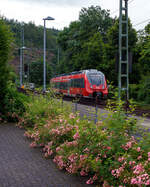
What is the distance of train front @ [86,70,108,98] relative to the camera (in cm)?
2830

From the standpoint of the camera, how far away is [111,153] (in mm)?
6250

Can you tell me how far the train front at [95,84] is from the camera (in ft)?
92.8

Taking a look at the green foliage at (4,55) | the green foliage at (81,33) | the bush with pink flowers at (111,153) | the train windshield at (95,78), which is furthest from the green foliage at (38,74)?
the bush with pink flowers at (111,153)

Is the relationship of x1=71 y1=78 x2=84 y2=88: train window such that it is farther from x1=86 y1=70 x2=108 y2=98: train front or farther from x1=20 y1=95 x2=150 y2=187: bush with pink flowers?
x1=20 y1=95 x2=150 y2=187: bush with pink flowers

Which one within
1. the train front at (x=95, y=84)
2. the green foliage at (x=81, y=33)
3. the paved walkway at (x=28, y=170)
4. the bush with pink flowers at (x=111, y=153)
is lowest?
the paved walkway at (x=28, y=170)

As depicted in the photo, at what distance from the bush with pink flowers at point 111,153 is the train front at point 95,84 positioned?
2026 cm

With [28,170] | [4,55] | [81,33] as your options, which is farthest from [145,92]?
[81,33]

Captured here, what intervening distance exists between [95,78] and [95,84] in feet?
1.73

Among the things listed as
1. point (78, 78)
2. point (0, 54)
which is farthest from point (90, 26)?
point (0, 54)

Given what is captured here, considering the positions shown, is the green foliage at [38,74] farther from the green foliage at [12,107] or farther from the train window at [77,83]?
the green foliage at [12,107]

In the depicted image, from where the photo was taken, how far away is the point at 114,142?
635cm

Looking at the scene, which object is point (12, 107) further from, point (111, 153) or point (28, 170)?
point (111, 153)

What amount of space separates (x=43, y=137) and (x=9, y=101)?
231 inches

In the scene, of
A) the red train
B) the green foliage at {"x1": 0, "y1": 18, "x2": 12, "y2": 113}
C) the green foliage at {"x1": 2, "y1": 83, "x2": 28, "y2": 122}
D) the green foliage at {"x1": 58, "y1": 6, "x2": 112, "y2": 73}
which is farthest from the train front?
the green foliage at {"x1": 58, "y1": 6, "x2": 112, "y2": 73}
